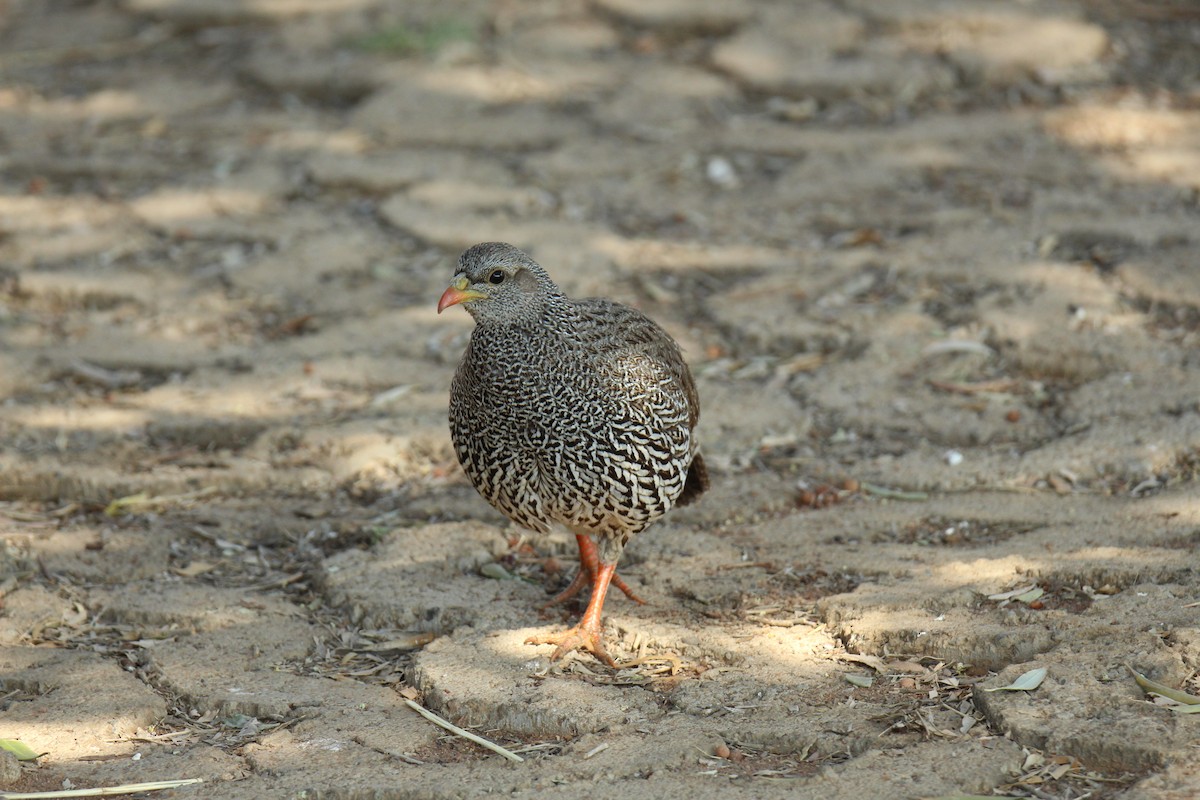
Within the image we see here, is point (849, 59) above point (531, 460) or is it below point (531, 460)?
above

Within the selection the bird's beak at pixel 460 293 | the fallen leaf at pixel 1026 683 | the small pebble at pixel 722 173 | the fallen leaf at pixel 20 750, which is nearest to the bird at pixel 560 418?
the bird's beak at pixel 460 293

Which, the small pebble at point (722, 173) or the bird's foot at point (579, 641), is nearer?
the bird's foot at point (579, 641)

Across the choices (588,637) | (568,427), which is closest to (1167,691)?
(588,637)

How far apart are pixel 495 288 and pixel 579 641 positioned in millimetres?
941

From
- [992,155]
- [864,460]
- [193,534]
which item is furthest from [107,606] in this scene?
[992,155]

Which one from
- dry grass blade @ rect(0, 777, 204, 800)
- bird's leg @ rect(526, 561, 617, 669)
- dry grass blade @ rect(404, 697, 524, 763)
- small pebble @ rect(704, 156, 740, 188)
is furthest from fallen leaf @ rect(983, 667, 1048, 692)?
small pebble @ rect(704, 156, 740, 188)

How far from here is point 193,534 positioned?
4312 millimetres

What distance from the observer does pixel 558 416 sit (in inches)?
145

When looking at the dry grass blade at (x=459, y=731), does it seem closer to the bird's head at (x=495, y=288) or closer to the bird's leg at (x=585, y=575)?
the bird's leg at (x=585, y=575)

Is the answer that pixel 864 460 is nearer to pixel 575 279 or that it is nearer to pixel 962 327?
pixel 962 327

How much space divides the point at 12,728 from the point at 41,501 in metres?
1.32

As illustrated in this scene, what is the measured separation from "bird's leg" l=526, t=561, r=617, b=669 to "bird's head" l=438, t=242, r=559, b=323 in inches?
29.2

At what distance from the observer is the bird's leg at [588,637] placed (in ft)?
12.0

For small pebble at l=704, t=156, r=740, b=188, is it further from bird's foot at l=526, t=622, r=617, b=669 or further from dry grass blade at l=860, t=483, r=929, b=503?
bird's foot at l=526, t=622, r=617, b=669
